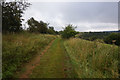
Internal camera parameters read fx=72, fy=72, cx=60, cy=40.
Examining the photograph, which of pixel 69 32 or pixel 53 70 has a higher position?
pixel 69 32

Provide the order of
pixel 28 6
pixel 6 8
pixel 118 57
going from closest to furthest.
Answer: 1. pixel 118 57
2. pixel 6 8
3. pixel 28 6

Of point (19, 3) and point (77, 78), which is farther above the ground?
point (19, 3)

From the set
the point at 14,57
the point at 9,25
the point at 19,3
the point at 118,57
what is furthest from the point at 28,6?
the point at 118,57

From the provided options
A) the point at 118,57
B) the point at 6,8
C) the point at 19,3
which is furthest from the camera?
the point at 19,3

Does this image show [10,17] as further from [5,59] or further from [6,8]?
[5,59]

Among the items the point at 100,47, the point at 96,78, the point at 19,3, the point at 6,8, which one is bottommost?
the point at 96,78

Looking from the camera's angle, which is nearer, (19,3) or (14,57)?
(14,57)

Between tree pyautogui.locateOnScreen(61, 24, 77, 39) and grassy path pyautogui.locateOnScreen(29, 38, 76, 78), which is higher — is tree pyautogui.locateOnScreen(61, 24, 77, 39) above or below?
above

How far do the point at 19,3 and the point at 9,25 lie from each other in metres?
5.10

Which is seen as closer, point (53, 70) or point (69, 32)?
point (53, 70)

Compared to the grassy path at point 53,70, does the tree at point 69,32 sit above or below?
above

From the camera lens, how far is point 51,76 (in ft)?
9.77

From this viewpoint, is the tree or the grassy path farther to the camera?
the tree

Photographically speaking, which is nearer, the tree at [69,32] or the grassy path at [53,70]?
the grassy path at [53,70]
